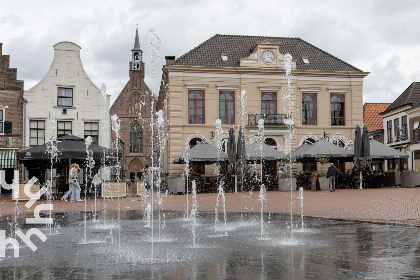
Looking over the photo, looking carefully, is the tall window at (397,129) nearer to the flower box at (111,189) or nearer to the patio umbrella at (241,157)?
the patio umbrella at (241,157)

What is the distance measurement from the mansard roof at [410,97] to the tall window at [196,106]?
19.1m

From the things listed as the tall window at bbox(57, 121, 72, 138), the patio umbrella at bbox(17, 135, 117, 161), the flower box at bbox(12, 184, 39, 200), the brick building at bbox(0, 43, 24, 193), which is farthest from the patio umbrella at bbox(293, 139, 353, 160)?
the brick building at bbox(0, 43, 24, 193)

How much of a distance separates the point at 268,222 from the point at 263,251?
4.13 metres

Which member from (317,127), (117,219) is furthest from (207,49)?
(117,219)

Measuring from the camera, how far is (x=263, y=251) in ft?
23.3

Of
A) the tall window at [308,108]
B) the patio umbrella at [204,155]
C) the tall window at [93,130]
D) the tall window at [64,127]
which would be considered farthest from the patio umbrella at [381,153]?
the tall window at [64,127]

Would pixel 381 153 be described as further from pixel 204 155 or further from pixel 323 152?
pixel 204 155

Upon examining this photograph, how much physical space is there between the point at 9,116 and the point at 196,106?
40.1 feet

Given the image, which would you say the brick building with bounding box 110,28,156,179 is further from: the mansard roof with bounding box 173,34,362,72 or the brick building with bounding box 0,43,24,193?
the brick building with bounding box 0,43,24,193

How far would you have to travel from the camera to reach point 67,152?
20547mm

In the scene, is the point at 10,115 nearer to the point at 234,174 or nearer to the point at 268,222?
the point at 234,174

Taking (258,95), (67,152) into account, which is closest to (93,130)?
(67,152)

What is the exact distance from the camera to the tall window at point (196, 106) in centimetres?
3319

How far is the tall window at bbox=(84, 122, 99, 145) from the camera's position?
30.7 metres
